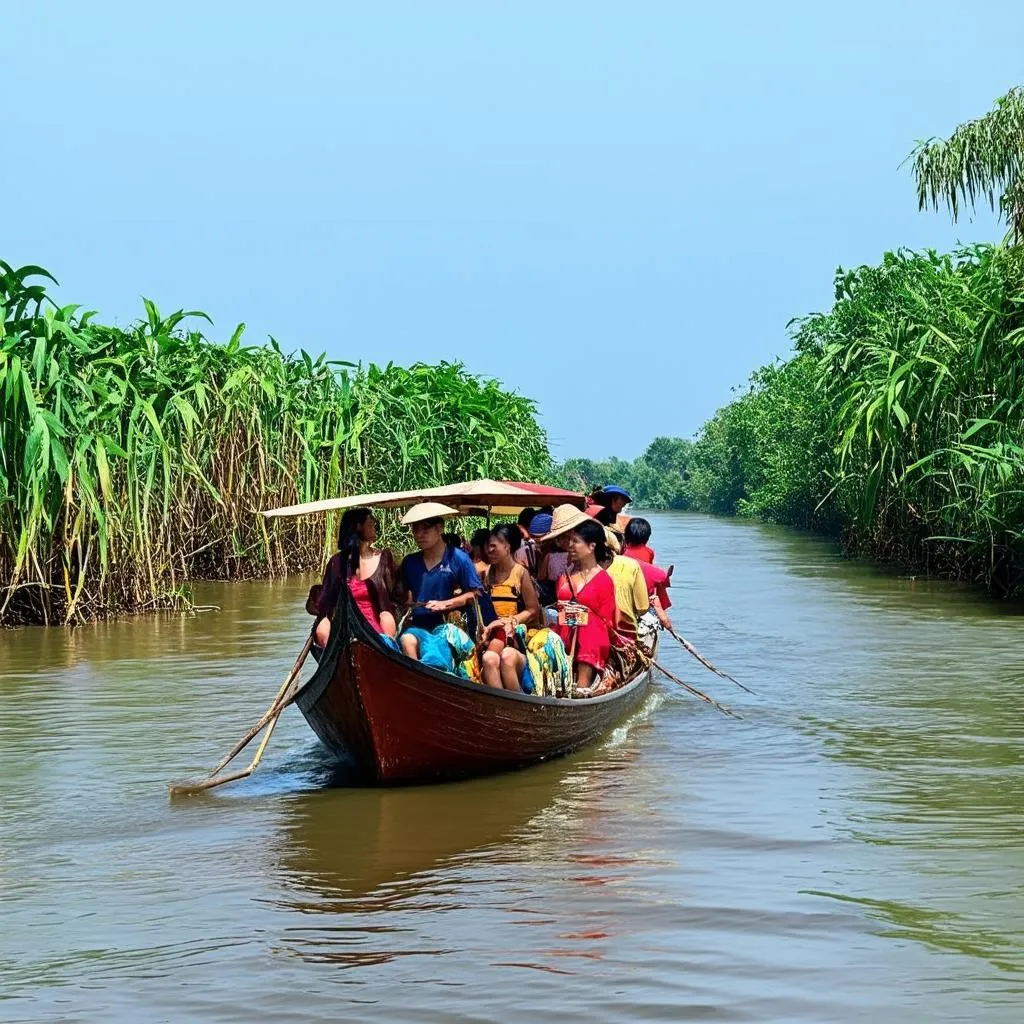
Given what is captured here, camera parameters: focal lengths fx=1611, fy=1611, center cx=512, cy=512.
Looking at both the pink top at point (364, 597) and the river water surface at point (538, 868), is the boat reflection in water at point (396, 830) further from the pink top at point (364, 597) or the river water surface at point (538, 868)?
the pink top at point (364, 597)

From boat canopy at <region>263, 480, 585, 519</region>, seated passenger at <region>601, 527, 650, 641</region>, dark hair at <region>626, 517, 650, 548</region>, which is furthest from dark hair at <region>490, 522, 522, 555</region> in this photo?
dark hair at <region>626, 517, 650, 548</region>

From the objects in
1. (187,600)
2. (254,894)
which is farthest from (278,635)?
(254,894)

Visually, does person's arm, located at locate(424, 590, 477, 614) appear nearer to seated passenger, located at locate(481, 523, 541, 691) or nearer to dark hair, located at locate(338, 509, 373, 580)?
seated passenger, located at locate(481, 523, 541, 691)

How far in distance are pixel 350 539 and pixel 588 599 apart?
1.64 meters

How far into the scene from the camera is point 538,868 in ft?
22.1

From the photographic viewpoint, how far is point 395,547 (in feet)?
75.8

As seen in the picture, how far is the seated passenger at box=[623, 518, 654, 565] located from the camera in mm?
11211

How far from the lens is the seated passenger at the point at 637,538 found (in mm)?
11211

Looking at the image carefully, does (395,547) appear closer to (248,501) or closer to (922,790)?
(248,501)

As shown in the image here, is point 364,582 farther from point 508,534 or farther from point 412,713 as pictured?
point 412,713

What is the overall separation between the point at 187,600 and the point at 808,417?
64.4ft

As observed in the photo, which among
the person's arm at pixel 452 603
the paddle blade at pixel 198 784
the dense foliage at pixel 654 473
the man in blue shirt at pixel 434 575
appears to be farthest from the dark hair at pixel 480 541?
the dense foliage at pixel 654 473

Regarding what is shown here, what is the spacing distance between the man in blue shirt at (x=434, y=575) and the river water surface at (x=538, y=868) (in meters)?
0.91

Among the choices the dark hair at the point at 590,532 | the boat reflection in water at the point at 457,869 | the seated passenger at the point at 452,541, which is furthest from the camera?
the dark hair at the point at 590,532
